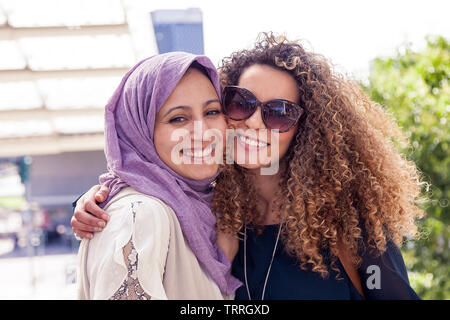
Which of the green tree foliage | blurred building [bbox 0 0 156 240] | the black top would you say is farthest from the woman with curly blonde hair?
blurred building [bbox 0 0 156 240]

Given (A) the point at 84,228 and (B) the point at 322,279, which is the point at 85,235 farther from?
(B) the point at 322,279

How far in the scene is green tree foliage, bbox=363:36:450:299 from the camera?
374 cm

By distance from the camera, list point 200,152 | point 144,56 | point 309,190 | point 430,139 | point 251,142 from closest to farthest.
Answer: point 200,152, point 309,190, point 251,142, point 430,139, point 144,56

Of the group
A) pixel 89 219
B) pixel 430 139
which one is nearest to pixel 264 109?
pixel 89 219

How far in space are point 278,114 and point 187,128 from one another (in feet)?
1.54

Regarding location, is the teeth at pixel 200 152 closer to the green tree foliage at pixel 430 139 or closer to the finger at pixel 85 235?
the finger at pixel 85 235

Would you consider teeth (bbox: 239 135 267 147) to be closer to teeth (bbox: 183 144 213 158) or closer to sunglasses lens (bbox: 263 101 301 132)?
sunglasses lens (bbox: 263 101 301 132)

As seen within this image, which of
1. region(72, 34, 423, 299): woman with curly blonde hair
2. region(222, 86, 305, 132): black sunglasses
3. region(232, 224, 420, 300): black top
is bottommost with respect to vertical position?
region(232, 224, 420, 300): black top

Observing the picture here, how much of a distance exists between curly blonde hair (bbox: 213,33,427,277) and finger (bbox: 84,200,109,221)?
0.59 m

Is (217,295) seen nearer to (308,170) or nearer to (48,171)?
(308,170)

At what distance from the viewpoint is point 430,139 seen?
3801 mm

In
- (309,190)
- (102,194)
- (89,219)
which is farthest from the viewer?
(309,190)

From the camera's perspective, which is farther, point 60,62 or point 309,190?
point 60,62

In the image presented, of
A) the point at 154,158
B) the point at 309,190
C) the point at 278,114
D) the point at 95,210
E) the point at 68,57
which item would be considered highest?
the point at 68,57
